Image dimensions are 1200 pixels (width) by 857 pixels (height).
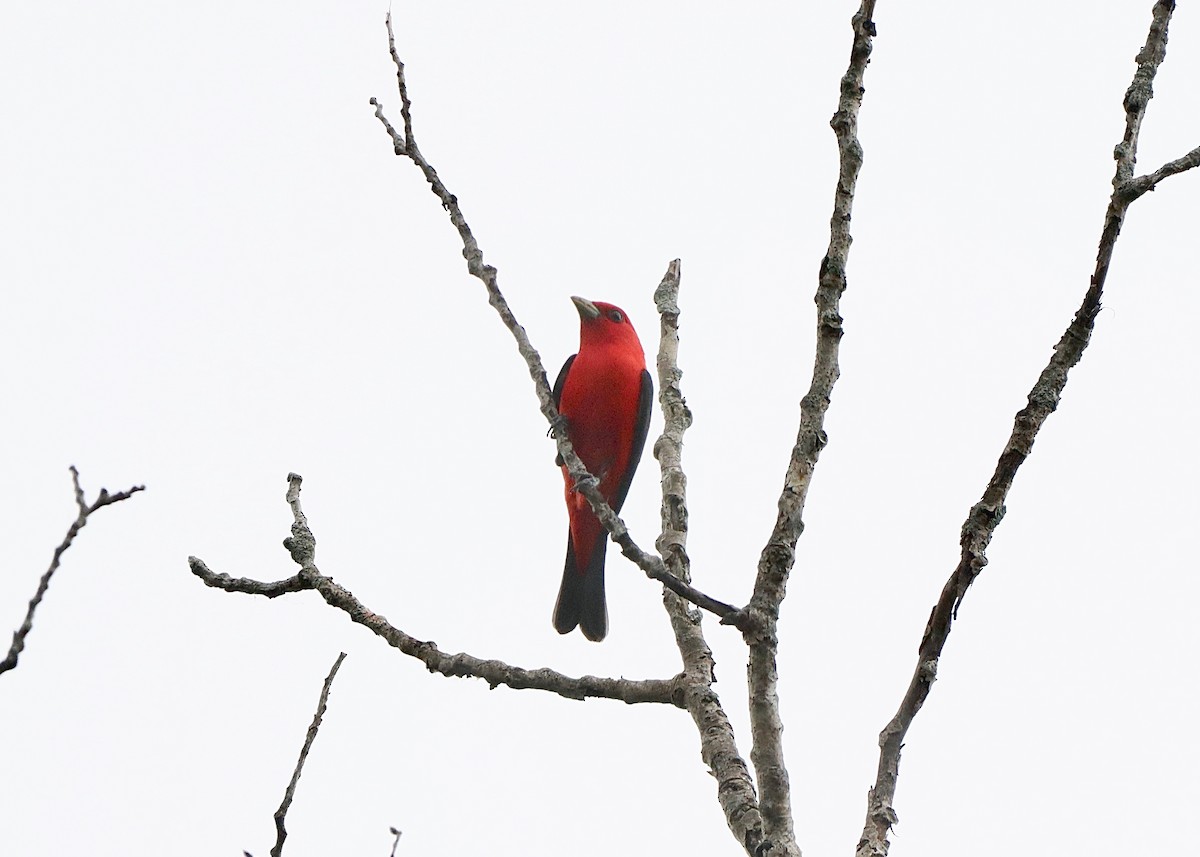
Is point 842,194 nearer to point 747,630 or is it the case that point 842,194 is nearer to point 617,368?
point 747,630

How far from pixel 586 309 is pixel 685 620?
3668 mm

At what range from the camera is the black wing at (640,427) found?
791 cm

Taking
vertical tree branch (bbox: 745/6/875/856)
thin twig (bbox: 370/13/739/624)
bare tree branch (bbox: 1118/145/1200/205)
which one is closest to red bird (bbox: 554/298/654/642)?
thin twig (bbox: 370/13/739/624)

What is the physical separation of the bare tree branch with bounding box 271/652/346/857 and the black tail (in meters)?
4.17

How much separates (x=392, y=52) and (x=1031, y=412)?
7.69 feet

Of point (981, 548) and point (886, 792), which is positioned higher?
point (981, 548)

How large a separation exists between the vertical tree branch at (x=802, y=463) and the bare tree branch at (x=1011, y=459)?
0.40 meters

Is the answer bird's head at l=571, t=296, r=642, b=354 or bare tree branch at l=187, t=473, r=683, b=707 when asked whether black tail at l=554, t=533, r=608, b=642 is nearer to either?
bird's head at l=571, t=296, r=642, b=354

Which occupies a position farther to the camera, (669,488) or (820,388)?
(669,488)

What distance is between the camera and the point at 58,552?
253 centimetres

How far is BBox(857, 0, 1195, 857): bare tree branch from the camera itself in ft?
10.3

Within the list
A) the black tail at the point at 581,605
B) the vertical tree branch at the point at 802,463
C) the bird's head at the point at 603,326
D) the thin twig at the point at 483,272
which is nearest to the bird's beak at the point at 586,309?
the bird's head at the point at 603,326

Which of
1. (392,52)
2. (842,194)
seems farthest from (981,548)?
(392,52)

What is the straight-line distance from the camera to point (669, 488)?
5.46 meters
